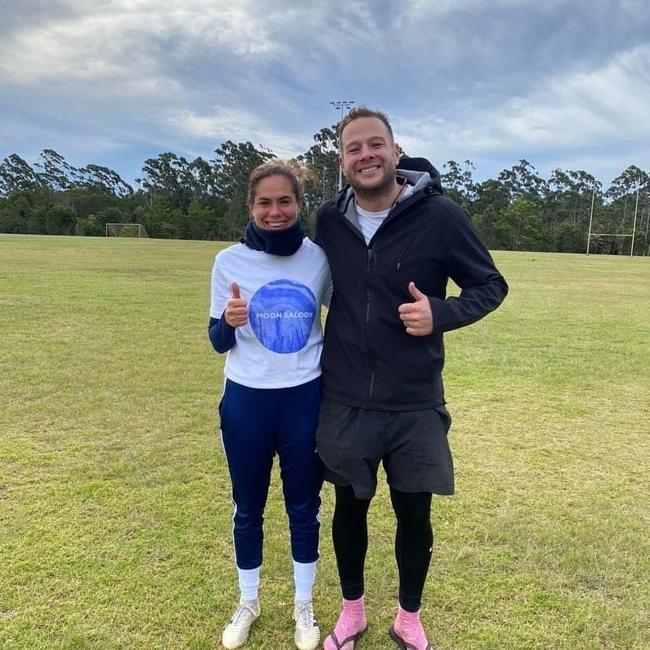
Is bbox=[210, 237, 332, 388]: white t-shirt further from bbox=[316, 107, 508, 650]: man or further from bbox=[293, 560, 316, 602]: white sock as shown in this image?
bbox=[293, 560, 316, 602]: white sock

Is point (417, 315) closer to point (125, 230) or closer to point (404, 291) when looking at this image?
point (404, 291)

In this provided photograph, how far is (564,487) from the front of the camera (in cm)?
413

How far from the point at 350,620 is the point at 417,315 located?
142 cm

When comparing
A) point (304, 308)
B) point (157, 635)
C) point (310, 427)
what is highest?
point (304, 308)

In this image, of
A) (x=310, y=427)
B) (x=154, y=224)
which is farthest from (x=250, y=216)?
(x=154, y=224)

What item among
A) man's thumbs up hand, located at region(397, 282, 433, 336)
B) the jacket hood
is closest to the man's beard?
the jacket hood

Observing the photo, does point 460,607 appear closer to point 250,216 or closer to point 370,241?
point 370,241

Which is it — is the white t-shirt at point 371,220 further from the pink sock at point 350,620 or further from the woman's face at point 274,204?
the pink sock at point 350,620

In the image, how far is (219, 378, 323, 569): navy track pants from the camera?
7.97 feet

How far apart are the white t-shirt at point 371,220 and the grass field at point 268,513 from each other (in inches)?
69.8

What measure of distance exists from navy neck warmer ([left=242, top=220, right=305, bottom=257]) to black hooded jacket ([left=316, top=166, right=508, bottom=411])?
0.59 feet

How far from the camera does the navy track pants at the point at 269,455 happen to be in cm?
243

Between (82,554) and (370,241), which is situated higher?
(370,241)

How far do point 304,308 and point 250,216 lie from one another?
47 centimetres
